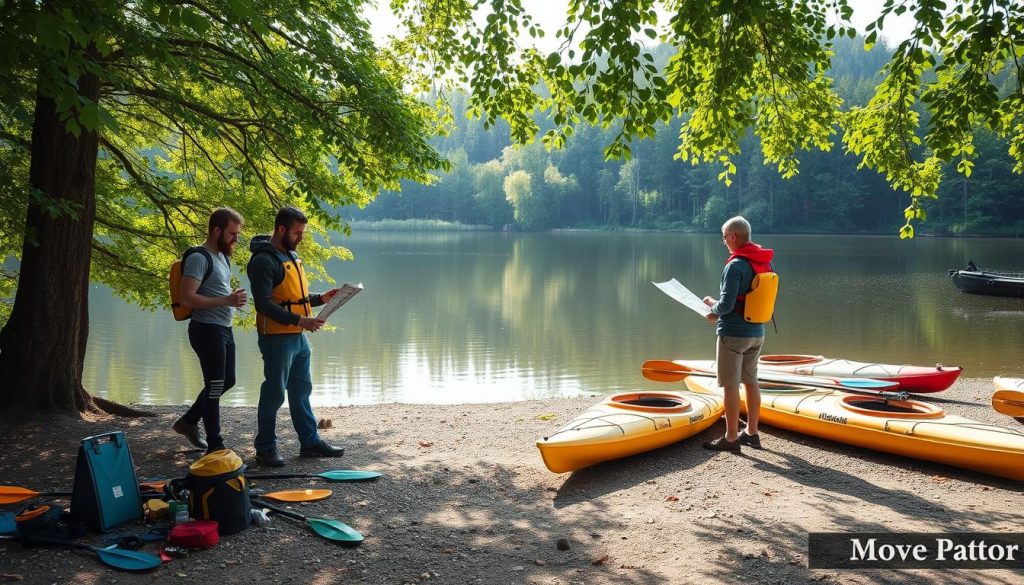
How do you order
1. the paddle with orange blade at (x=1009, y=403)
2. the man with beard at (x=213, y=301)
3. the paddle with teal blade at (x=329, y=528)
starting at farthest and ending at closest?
the paddle with orange blade at (x=1009, y=403)
the man with beard at (x=213, y=301)
the paddle with teal blade at (x=329, y=528)

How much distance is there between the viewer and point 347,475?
202 inches

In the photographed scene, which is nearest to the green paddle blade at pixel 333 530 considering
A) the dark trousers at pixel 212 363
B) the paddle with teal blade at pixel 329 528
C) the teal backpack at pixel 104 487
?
the paddle with teal blade at pixel 329 528

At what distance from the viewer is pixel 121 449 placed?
159 inches

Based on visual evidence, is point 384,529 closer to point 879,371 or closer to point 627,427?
point 627,427

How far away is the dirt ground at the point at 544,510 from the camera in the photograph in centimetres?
360

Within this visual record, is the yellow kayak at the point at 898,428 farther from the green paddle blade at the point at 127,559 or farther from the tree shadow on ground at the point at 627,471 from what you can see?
the green paddle blade at the point at 127,559

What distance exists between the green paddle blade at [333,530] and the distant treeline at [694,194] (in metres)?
57.4

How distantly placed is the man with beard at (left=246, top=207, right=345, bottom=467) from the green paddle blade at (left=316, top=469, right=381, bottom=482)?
0.50m

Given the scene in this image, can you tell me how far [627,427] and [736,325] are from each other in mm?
1192

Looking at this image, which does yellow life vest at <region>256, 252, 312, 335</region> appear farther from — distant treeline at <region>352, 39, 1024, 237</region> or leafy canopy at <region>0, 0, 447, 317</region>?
distant treeline at <region>352, 39, 1024, 237</region>

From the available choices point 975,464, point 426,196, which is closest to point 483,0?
point 975,464

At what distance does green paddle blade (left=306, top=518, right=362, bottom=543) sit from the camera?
13.0 ft

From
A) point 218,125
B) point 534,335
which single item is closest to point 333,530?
point 218,125

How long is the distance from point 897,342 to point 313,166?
14.8m
